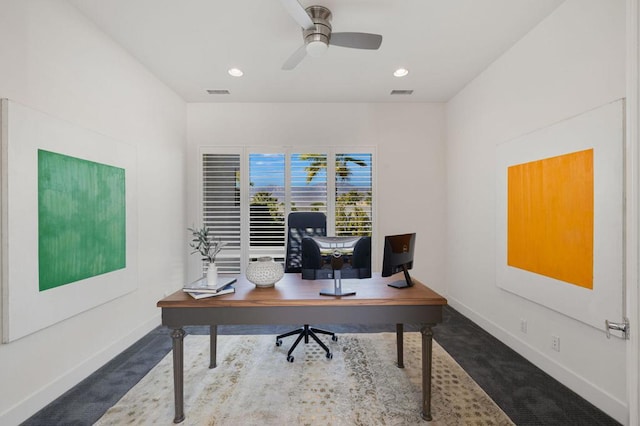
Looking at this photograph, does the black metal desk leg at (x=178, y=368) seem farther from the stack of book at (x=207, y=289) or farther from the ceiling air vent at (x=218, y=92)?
the ceiling air vent at (x=218, y=92)

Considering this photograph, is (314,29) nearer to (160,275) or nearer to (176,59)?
(176,59)

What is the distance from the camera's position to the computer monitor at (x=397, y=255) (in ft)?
6.56

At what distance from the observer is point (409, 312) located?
5.96ft

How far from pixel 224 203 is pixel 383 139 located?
2530 millimetres

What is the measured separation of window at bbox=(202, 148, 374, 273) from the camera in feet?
13.6

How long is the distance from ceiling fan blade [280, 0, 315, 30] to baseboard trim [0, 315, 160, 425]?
305 centimetres

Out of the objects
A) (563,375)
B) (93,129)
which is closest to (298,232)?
(93,129)

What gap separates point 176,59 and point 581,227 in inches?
154

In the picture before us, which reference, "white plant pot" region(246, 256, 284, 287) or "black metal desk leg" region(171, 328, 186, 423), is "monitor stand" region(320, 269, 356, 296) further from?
"black metal desk leg" region(171, 328, 186, 423)

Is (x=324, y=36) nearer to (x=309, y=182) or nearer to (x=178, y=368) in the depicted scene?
(x=309, y=182)

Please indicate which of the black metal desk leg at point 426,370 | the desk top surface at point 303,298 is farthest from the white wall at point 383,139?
the black metal desk leg at point 426,370

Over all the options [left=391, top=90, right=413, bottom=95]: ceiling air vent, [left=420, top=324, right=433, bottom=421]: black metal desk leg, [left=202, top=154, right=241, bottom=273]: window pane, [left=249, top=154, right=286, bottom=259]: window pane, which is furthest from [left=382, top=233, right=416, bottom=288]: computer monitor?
[left=202, top=154, right=241, bottom=273]: window pane

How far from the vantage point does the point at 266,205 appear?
4168mm

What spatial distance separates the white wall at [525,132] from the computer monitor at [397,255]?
4.34 feet
